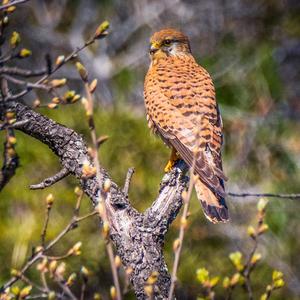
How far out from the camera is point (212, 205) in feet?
12.0

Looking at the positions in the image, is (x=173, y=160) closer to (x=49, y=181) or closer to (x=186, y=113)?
(x=186, y=113)

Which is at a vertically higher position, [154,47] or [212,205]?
[154,47]

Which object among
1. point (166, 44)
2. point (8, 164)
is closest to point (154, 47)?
point (166, 44)

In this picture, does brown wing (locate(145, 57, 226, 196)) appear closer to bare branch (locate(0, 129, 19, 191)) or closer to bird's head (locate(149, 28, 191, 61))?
bird's head (locate(149, 28, 191, 61))

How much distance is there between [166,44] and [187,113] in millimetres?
957

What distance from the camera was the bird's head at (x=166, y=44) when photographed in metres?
5.06

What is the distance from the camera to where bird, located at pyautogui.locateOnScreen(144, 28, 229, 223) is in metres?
3.72

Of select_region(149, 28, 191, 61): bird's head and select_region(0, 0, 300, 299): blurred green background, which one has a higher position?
select_region(149, 28, 191, 61): bird's head

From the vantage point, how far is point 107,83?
8984mm

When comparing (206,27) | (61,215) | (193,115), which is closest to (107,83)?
(206,27)

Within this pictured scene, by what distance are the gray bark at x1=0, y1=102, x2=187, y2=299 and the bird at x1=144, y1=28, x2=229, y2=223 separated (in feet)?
1.16

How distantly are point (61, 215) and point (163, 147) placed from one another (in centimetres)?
111

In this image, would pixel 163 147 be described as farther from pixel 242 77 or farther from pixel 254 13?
pixel 254 13

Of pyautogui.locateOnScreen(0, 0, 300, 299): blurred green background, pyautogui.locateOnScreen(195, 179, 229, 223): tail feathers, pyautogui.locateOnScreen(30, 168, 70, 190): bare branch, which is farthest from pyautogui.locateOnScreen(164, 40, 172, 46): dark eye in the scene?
pyautogui.locateOnScreen(30, 168, 70, 190): bare branch
